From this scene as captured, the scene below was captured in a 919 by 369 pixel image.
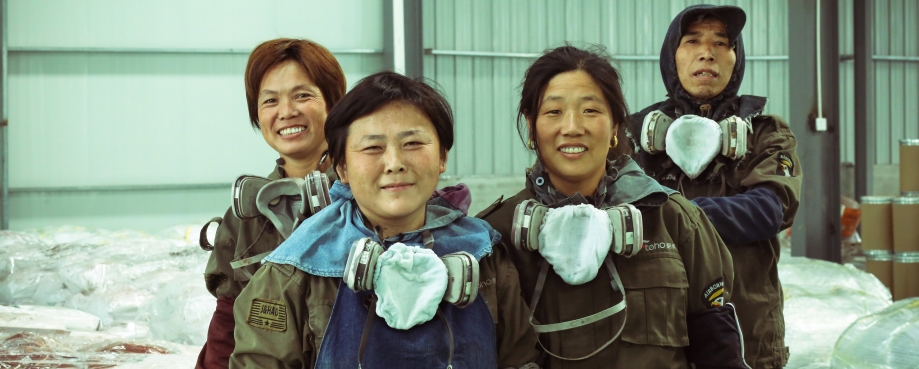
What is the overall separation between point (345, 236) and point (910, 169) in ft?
17.2

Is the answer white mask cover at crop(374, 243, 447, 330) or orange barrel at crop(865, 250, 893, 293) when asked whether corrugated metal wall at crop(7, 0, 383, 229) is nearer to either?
orange barrel at crop(865, 250, 893, 293)

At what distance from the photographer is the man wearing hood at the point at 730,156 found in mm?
2354

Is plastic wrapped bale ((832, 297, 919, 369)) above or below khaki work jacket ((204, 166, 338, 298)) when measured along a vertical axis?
below

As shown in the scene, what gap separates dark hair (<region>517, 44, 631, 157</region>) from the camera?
78.7 inches

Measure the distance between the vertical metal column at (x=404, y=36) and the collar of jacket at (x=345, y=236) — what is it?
23.9 ft

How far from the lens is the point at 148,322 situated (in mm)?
4531

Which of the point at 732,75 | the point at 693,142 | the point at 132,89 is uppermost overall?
the point at 132,89

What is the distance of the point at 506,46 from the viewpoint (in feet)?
32.3

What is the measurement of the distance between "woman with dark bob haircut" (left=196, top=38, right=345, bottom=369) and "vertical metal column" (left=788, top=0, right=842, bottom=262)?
5.07 m

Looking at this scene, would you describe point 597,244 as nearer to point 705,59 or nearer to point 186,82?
point 705,59

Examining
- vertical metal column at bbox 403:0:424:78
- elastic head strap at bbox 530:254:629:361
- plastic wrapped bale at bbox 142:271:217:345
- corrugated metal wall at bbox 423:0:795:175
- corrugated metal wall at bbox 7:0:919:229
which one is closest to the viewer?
elastic head strap at bbox 530:254:629:361

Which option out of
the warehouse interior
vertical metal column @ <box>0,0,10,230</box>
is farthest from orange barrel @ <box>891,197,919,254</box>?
vertical metal column @ <box>0,0,10,230</box>

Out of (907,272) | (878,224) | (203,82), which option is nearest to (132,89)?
(203,82)

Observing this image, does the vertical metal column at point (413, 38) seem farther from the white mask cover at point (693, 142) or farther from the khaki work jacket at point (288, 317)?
the khaki work jacket at point (288, 317)
